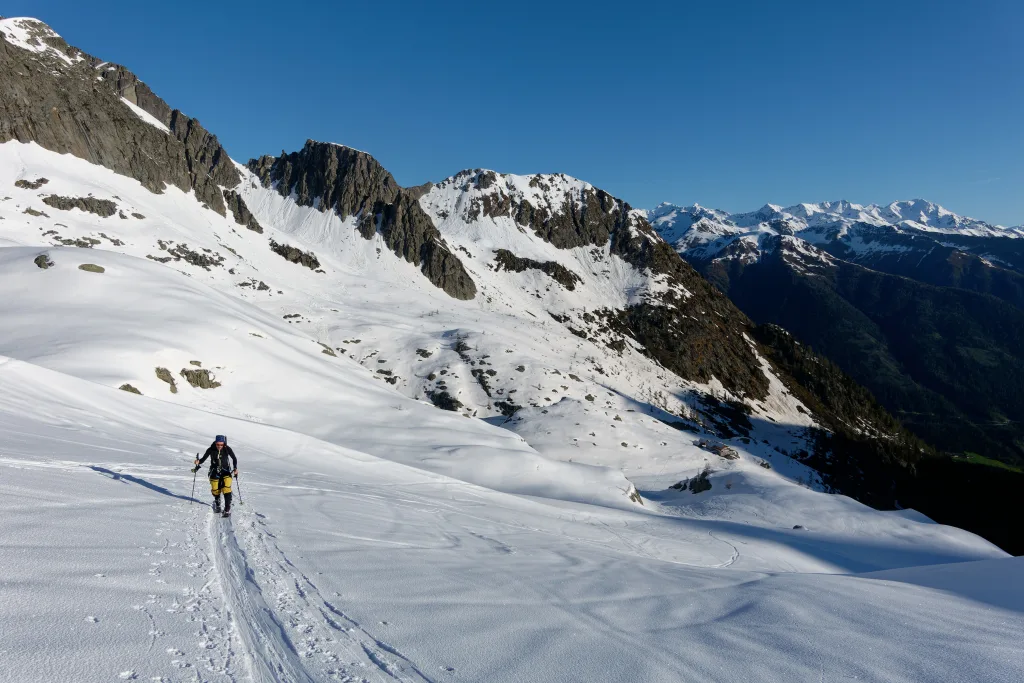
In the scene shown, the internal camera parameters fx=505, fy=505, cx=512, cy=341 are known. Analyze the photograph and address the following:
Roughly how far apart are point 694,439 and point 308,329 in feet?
169

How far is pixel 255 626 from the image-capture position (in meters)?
5.79

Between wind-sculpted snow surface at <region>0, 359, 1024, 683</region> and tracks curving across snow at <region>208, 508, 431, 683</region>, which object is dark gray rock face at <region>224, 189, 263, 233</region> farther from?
tracks curving across snow at <region>208, 508, 431, 683</region>

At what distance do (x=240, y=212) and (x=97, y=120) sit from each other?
86.8 ft

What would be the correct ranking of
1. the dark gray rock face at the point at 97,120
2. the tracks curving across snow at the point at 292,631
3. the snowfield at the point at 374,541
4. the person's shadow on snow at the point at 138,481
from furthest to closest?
the dark gray rock face at the point at 97,120 < the person's shadow on snow at the point at 138,481 < the snowfield at the point at 374,541 < the tracks curving across snow at the point at 292,631

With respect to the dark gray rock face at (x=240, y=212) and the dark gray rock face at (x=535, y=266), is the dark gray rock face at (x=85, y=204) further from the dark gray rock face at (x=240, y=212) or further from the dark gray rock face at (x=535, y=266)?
the dark gray rock face at (x=535, y=266)

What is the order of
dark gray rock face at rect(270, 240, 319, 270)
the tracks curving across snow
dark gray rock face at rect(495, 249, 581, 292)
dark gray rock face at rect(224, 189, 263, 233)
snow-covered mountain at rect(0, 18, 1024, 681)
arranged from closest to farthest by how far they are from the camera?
the tracks curving across snow < snow-covered mountain at rect(0, 18, 1024, 681) < dark gray rock face at rect(270, 240, 319, 270) < dark gray rock face at rect(224, 189, 263, 233) < dark gray rock face at rect(495, 249, 581, 292)

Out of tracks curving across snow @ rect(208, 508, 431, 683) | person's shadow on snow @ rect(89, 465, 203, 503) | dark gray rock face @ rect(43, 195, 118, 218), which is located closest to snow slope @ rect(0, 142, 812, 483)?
dark gray rock face @ rect(43, 195, 118, 218)

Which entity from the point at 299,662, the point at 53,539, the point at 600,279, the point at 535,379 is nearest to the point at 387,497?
the point at 53,539

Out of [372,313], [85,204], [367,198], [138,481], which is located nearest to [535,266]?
[367,198]

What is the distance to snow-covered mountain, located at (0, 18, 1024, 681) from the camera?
5.69m

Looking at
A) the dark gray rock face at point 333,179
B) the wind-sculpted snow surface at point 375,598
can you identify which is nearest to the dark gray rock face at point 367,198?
the dark gray rock face at point 333,179

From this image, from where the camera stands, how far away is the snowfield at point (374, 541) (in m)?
5.43

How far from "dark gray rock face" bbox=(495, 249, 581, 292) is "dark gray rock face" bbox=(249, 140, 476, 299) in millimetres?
18121

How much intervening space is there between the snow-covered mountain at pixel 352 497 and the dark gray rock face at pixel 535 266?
118 feet
